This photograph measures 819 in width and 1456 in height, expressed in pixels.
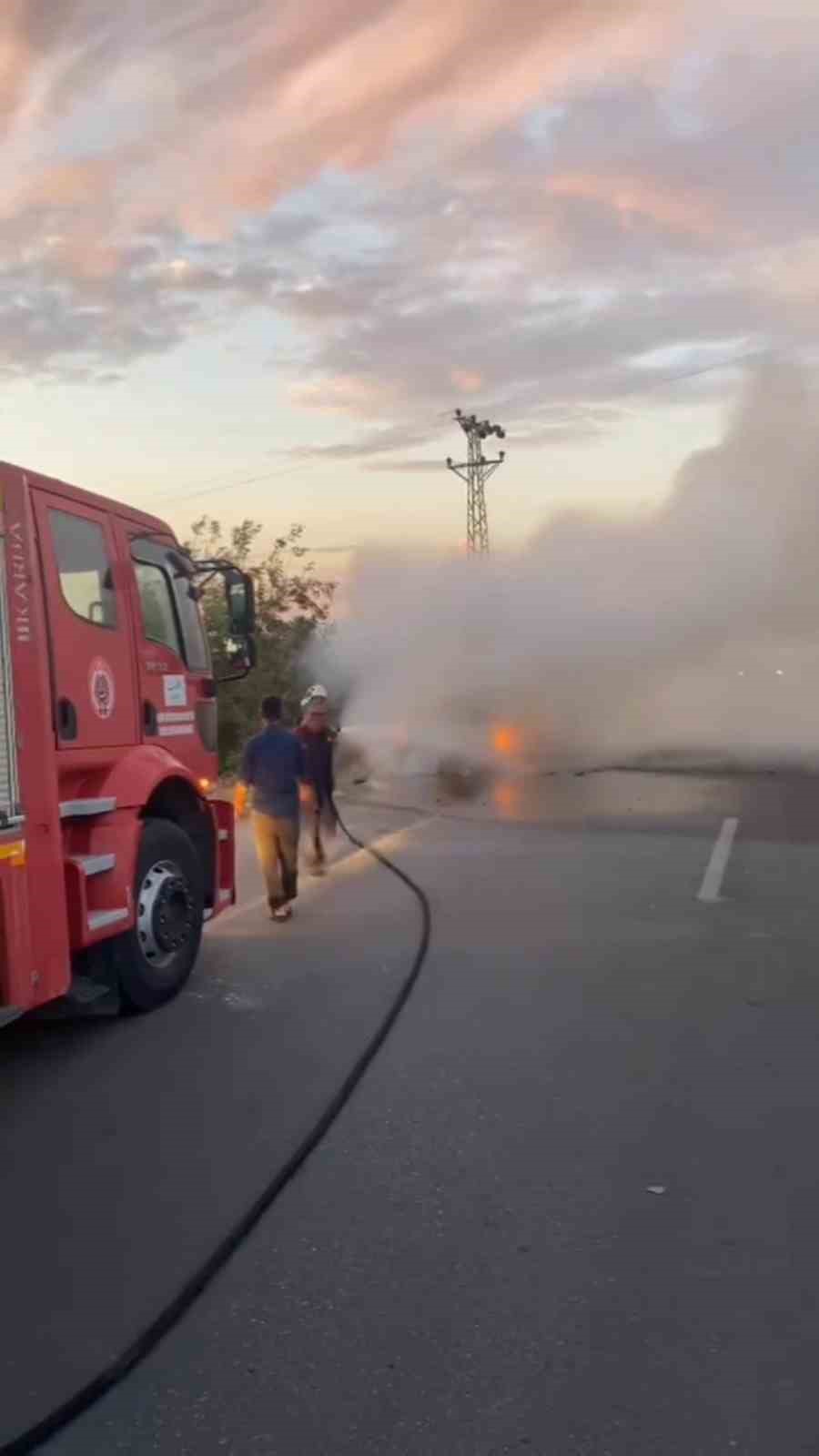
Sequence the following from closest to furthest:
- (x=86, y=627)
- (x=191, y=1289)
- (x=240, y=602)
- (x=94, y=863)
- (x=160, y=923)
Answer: (x=191, y=1289) → (x=94, y=863) → (x=86, y=627) → (x=160, y=923) → (x=240, y=602)

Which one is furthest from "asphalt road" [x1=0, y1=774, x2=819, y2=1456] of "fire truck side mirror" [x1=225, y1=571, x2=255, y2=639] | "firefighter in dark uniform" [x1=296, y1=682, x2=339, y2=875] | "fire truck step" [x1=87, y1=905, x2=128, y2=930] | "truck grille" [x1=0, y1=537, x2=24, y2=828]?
"firefighter in dark uniform" [x1=296, y1=682, x2=339, y2=875]

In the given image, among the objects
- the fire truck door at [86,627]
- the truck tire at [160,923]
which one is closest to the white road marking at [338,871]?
the truck tire at [160,923]

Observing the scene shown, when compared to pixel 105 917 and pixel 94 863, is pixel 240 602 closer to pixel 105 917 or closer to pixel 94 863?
pixel 94 863

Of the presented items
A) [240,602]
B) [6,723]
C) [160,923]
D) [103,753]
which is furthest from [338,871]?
[6,723]

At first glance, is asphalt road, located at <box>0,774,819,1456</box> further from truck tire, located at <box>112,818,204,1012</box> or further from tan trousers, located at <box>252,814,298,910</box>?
tan trousers, located at <box>252,814,298,910</box>

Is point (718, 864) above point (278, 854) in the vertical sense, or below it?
below

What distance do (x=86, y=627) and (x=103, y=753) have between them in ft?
2.08

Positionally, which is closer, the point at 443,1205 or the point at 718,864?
the point at 443,1205

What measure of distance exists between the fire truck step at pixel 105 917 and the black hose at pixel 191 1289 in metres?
1.38

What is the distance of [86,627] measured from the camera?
6.21 metres

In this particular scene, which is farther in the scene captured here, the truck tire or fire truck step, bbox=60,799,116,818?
the truck tire

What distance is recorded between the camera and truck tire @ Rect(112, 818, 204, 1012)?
6375mm

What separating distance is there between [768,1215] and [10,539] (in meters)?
3.97

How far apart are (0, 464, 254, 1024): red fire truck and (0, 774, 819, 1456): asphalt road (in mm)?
449
